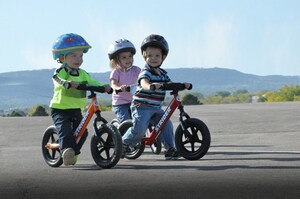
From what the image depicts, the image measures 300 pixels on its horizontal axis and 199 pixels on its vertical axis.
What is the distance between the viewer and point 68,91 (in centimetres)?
1004

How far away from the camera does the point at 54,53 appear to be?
33.4 ft

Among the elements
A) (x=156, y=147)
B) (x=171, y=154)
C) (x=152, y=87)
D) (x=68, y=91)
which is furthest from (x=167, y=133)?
(x=68, y=91)

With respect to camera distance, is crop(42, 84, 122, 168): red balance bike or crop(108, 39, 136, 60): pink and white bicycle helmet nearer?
crop(42, 84, 122, 168): red balance bike

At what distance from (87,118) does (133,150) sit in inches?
39.2

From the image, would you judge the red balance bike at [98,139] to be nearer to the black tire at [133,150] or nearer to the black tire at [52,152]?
the black tire at [52,152]

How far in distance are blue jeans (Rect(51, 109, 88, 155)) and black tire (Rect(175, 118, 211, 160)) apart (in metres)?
1.19

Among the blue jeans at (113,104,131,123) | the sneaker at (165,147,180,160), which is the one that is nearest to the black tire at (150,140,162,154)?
the blue jeans at (113,104,131,123)

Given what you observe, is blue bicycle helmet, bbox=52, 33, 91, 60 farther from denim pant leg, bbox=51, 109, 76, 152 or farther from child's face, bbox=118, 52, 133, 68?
child's face, bbox=118, 52, 133, 68

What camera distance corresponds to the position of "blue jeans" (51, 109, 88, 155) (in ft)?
32.8

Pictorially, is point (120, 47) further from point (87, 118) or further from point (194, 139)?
point (194, 139)

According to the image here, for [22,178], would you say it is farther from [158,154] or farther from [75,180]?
[158,154]

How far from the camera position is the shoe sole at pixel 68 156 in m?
9.90

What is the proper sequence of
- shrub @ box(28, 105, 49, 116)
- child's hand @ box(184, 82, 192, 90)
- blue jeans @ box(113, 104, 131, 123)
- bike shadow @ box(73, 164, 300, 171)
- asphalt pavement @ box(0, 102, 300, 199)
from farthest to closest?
shrub @ box(28, 105, 49, 116) → blue jeans @ box(113, 104, 131, 123) → child's hand @ box(184, 82, 192, 90) → bike shadow @ box(73, 164, 300, 171) → asphalt pavement @ box(0, 102, 300, 199)

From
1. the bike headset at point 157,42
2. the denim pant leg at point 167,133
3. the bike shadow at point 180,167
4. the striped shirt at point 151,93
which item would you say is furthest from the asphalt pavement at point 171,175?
the bike headset at point 157,42
